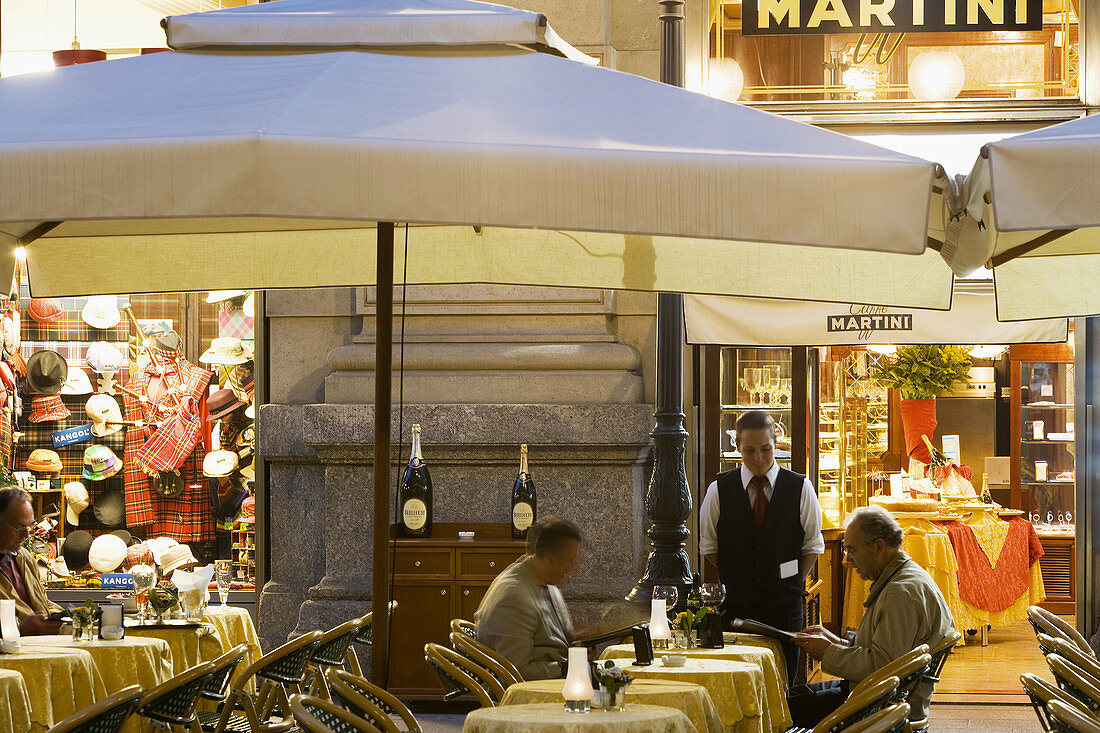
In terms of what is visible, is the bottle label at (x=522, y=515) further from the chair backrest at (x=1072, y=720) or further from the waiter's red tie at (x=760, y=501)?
the chair backrest at (x=1072, y=720)

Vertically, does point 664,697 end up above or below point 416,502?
below

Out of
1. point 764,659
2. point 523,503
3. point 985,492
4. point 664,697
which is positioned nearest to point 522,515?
A: point 523,503

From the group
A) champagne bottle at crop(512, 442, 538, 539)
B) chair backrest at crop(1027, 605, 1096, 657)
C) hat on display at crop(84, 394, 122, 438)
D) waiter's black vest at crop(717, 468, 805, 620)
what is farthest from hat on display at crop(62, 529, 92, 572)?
chair backrest at crop(1027, 605, 1096, 657)

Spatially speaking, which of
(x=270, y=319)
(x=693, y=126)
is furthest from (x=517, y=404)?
(x=693, y=126)

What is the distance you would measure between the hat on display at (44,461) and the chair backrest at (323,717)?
20.3ft

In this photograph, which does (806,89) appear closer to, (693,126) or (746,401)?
(746,401)

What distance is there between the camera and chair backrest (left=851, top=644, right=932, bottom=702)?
539cm

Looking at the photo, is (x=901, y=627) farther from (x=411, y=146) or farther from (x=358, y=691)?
(x=411, y=146)

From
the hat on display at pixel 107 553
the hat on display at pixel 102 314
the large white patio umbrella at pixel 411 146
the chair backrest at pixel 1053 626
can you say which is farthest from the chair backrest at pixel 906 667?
the hat on display at pixel 102 314

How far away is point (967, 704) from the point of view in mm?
9766

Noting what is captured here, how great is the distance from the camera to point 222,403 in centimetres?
1047

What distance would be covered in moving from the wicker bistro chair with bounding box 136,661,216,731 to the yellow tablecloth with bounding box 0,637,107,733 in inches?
32.0

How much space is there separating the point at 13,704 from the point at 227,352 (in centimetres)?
531

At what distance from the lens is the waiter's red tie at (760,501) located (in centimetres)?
827
